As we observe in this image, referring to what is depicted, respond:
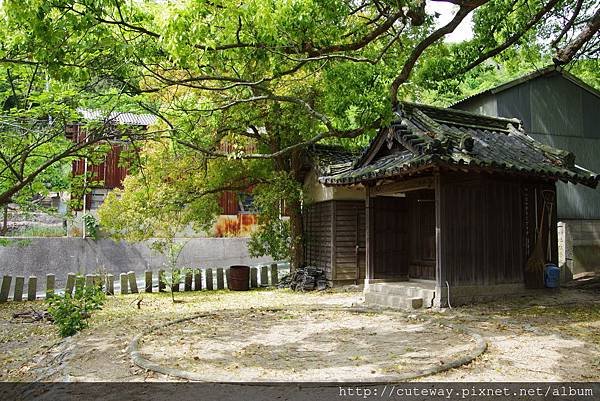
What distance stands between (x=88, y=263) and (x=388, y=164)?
56.2ft

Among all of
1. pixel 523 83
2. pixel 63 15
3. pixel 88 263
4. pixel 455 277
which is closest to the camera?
pixel 63 15

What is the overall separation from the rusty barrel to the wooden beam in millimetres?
6395

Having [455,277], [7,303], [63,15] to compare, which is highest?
[63,15]

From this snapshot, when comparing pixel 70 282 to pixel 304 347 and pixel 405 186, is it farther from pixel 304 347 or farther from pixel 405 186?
pixel 405 186

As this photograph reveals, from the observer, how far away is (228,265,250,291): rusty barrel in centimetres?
1756

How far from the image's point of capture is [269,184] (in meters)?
17.2

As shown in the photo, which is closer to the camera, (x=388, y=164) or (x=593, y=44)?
(x=388, y=164)

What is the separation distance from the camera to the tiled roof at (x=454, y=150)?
10.4 meters

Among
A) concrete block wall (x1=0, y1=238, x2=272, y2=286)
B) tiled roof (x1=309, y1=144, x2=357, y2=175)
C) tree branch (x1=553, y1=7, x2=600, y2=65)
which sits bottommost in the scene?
concrete block wall (x1=0, y1=238, x2=272, y2=286)

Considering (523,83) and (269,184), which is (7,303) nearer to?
(269,184)

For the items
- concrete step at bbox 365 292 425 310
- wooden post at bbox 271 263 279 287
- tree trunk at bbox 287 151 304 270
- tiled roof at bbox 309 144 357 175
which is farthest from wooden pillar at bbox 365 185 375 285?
wooden post at bbox 271 263 279 287

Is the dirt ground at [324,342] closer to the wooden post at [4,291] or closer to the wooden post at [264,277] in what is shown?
the wooden post at [4,291]

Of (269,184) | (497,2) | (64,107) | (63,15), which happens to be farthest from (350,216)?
(63,15)

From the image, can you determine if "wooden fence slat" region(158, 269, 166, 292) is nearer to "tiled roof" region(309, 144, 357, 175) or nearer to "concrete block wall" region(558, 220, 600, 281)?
"tiled roof" region(309, 144, 357, 175)
